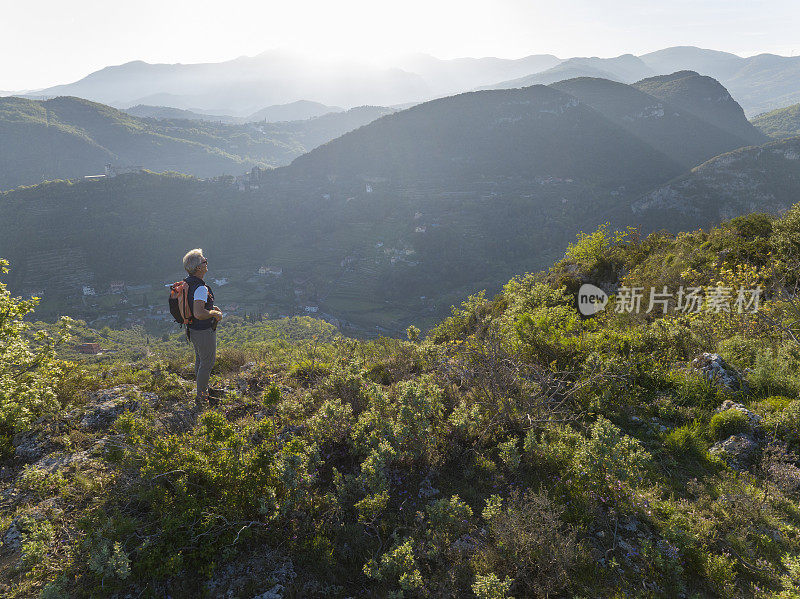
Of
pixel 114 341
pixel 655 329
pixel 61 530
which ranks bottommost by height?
pixel 114 341

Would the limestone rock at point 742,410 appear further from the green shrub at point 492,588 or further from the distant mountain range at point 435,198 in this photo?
the distant mountain range at point 435,198

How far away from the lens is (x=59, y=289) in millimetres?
94250

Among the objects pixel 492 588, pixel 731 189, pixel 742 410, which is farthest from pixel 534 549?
pixel 731 189

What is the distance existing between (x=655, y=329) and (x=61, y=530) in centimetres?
838

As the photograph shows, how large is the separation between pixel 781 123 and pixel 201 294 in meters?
273

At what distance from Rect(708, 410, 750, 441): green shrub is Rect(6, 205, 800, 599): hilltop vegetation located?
0.07 ft

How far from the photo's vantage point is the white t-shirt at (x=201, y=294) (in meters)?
5.00

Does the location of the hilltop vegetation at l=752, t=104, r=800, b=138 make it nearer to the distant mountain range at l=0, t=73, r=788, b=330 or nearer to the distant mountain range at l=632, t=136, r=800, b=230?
the distant mountain range at l=0, t=73, r=788, b=330

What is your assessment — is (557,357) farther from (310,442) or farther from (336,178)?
(336,178)

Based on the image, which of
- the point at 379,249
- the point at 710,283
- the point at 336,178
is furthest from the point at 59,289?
the point at 710,283

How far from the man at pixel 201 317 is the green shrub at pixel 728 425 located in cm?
651

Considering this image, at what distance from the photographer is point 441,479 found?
3.84 m

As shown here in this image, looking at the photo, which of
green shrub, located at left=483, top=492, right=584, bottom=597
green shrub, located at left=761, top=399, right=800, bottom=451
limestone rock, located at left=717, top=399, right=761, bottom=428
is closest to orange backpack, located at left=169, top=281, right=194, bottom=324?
green shrub, located at left=483, top=492, right=584, bottom=597

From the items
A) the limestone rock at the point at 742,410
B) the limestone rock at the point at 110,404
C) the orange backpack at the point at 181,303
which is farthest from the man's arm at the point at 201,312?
the limestone rock at the point at 742,410
